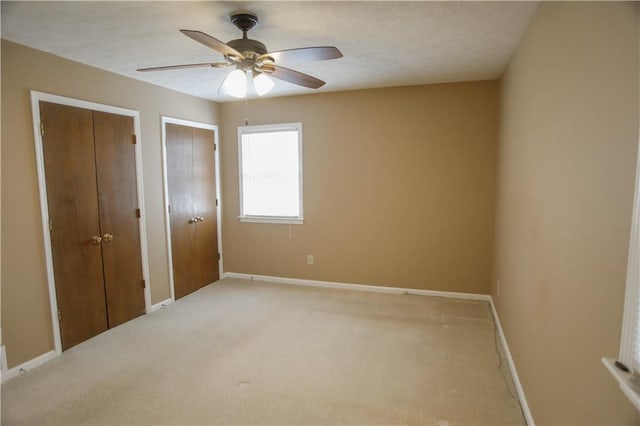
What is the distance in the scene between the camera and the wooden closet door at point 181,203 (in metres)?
4.13

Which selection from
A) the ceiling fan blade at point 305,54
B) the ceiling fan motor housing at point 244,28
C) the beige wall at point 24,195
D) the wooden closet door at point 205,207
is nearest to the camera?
the ceiling fan blade at point 305,54

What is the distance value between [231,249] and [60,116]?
2.70 metres

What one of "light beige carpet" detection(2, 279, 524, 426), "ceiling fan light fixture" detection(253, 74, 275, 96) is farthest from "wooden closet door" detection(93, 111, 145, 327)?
"ceiling fan light fixture" detection(253, 74, 275, 96)

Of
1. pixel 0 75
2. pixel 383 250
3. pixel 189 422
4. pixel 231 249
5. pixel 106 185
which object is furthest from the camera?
pixel 231 249

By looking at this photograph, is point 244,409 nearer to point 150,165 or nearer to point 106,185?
point 106,185

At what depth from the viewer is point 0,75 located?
2.53 meters

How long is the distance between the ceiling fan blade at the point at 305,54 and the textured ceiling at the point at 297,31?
0.26m

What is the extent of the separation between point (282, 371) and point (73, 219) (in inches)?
88.0

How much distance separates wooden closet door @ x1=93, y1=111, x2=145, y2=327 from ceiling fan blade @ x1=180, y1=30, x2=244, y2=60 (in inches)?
74.5

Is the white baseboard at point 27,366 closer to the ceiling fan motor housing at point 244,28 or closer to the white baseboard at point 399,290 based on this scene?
the white baseboard at point 399,290

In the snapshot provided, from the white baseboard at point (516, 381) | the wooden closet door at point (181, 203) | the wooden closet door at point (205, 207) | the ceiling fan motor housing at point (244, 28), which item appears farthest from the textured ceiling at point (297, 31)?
the white baseboard at point (516, 381)

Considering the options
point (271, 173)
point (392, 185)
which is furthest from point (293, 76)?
point (271, 173)

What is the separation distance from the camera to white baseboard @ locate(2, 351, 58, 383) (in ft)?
8.53

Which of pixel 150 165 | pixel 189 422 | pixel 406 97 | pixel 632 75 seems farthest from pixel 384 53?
pixel 189 422
